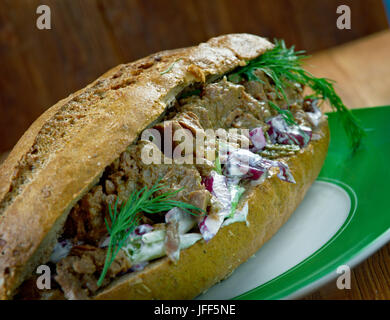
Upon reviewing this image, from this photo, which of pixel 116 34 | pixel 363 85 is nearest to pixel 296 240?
pixel 363 85

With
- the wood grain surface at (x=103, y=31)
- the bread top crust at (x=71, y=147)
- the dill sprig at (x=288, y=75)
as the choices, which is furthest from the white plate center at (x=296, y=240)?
the wood grain surface at (x=103, y=31)

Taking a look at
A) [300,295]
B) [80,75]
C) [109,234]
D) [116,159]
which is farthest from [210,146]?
[80,75]

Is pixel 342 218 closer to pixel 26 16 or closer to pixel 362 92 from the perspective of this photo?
pixel 362 92

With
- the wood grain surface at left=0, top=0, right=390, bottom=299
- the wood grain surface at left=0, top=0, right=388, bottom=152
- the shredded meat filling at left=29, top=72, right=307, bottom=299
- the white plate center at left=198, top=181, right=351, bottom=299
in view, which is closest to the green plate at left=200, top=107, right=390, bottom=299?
the white plate center at left=198, top=181, right=351, bottom=299

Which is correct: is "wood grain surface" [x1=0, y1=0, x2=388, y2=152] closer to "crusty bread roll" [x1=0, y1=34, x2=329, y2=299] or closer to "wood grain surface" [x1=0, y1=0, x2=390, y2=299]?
"wood grain surface" [x1=0, y1=0, x2=390, y2=299]

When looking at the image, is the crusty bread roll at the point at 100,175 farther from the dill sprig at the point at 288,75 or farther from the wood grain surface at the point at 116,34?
the wood grain surface at the point at 116,34

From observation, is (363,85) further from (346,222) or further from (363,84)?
(346,222)
